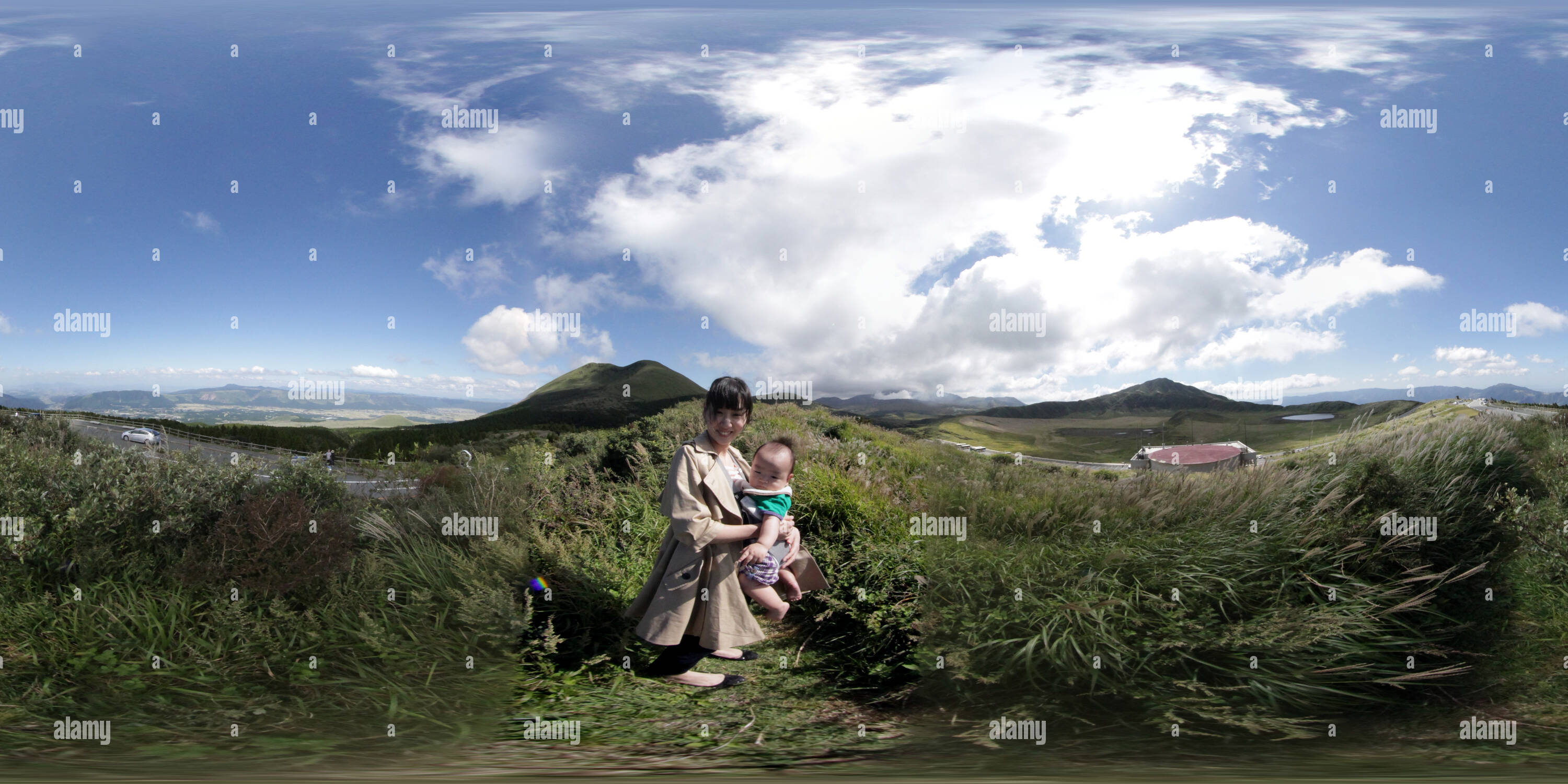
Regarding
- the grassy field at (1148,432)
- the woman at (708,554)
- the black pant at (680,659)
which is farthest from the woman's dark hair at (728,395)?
the grassy field at (1148,432)

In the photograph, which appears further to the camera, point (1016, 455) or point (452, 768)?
point (1016, 455)

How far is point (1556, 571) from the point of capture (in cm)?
483

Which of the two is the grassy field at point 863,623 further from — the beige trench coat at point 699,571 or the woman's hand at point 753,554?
the woman's hand at point 753,554

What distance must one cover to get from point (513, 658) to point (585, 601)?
0.69 m

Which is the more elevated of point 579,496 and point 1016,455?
point 1016,455

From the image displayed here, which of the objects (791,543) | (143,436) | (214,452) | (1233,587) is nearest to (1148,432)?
(1233,587)

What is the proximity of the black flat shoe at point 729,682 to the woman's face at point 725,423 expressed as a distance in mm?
1518

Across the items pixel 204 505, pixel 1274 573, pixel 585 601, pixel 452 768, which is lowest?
pixel 452 768

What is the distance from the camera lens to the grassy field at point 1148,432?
5.98 meters

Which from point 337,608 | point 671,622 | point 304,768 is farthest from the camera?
point 337,608

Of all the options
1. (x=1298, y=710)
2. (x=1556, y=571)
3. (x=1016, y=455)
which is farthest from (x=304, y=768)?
(x=1556, y=571)

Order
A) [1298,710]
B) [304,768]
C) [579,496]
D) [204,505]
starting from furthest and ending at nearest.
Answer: [579,496] < [204,505] < [1298,710] < [304,768]

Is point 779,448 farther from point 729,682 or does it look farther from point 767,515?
point 729,682

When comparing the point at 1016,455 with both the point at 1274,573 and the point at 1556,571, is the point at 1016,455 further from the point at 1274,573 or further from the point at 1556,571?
the point at 1556,571
